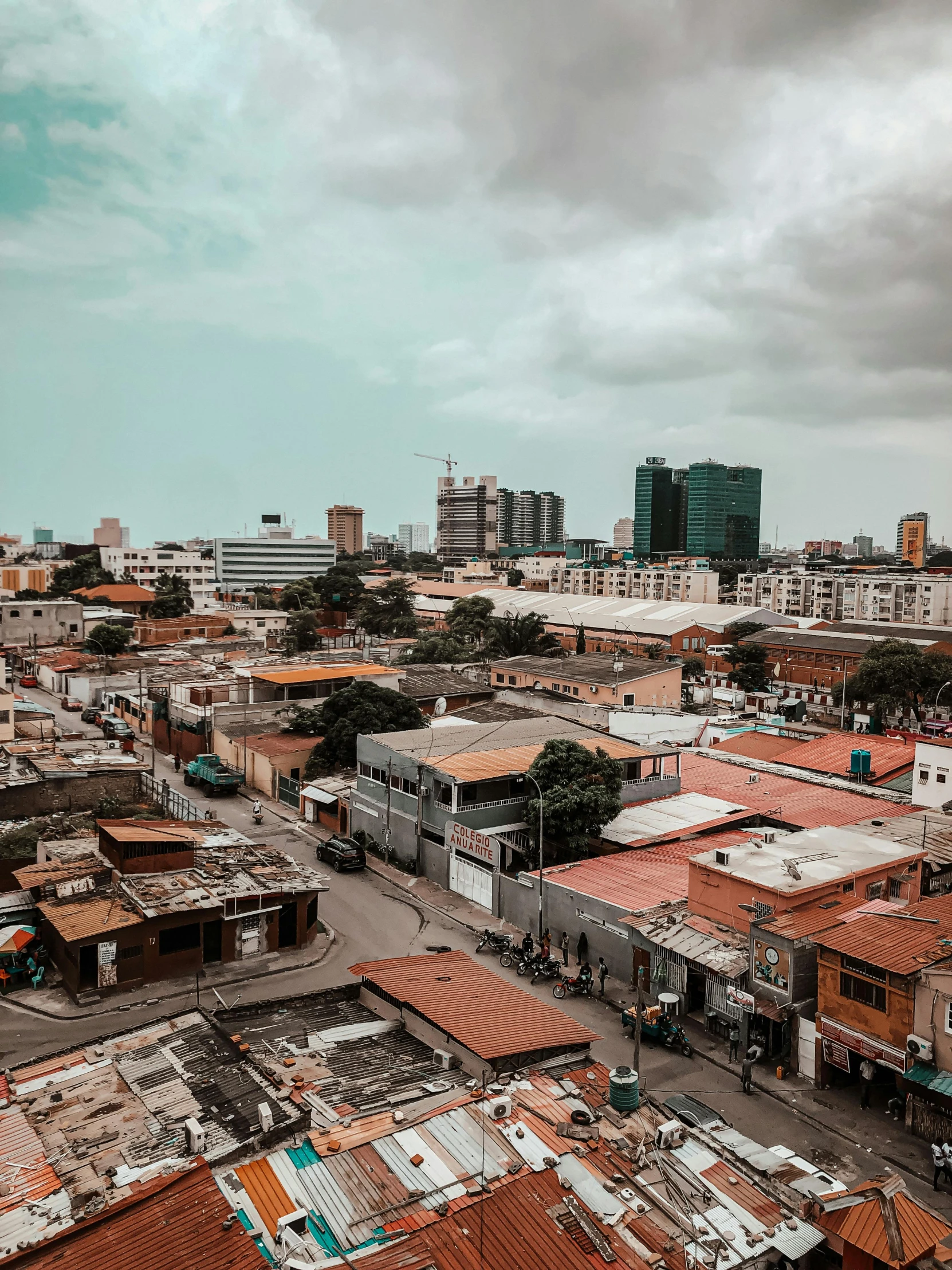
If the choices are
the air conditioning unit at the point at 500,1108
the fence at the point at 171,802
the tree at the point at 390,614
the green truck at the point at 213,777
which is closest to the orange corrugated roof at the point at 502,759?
the fence at the point at 171,802

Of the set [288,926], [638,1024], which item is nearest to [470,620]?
[288,926]

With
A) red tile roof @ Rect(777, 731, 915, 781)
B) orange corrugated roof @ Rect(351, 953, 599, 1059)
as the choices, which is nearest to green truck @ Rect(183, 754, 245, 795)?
orange corrugated roof @ Rect(351, 953, 599, 1059)

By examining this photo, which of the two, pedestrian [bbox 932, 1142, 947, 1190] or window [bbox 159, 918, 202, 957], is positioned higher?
window [bbox 159, 918, 202, 957]

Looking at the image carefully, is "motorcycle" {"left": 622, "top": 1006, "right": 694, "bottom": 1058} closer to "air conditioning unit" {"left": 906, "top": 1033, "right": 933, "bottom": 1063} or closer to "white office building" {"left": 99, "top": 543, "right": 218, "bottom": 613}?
"air conditioning unit" {"left": 906, "top": 1033, "right": 933, "bottom": 1063}

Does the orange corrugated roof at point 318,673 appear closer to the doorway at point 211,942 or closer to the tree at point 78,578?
the doorway at point 211,942

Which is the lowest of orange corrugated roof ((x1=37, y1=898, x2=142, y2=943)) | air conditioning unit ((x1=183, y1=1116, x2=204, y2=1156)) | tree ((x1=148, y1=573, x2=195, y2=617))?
orange corrugated roof ((x1=37, y1=898, x2=142, y2=943))

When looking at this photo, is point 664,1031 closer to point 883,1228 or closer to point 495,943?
point 495,943
